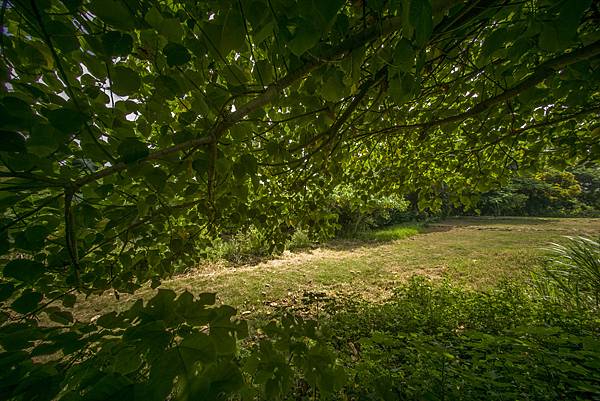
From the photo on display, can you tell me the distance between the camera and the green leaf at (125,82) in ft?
2.34

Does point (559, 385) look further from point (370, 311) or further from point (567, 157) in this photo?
point (370, 311)

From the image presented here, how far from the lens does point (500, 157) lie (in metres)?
2.91

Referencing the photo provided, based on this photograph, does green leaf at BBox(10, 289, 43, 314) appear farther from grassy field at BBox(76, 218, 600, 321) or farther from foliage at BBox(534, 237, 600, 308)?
foliage at BBox(534, 237, 600, 308)

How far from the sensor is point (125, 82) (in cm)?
73

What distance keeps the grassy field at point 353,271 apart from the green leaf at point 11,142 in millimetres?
4176

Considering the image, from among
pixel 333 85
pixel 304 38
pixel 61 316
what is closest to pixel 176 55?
pixel 304 38

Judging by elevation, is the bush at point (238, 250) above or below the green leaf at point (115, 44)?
below

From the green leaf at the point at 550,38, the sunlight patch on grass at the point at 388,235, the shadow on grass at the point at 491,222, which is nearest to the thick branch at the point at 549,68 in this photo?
Answer: the green leaf at the point at 550,38

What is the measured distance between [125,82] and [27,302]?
A: 83 cm

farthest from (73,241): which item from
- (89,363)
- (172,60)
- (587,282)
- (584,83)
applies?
(587,282)

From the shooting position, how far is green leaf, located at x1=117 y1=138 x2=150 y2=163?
→ 2.12 feet

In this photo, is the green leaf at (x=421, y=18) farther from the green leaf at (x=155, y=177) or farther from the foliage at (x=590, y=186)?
the foliage at (x=590, y=186)

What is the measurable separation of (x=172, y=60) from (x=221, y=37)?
0.47 feet

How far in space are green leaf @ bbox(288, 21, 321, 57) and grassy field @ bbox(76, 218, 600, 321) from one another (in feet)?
14.4
